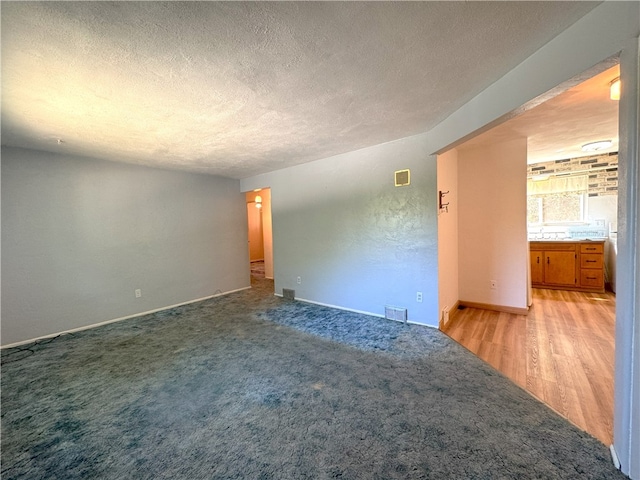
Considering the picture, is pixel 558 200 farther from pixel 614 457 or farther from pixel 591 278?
pixel 614 457

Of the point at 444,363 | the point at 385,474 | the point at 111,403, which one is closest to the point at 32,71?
the point at 111,403

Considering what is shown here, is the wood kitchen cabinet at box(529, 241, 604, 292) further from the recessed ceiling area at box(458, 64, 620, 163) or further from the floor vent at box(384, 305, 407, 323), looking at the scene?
the floor vent at box(384, 305, 407, 323)

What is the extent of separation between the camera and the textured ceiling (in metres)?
1.16

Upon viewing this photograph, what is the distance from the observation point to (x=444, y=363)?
7.16 ft

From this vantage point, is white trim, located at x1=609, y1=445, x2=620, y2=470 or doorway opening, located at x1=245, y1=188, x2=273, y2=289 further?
doorway opening, located at x1=245, y1=188, x2=273, y2=289

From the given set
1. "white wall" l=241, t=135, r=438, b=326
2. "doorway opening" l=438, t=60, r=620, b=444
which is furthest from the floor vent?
"doorway opening" l=438, t=60, r=620, b=444

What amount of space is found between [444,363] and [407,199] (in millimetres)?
1828

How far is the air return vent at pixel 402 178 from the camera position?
3.01 meters

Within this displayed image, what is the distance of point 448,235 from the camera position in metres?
3.35

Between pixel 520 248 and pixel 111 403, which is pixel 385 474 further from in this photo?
pixel 520 248

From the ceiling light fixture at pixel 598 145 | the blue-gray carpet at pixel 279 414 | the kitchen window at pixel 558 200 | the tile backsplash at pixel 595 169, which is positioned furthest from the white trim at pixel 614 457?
the tile backsplash at pixel 595 169

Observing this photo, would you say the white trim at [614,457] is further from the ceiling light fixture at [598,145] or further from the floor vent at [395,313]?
the ceiling light fixture at [598,145]

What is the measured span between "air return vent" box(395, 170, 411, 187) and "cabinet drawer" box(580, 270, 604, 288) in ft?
13.2

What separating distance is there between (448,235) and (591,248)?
311 centimetres
